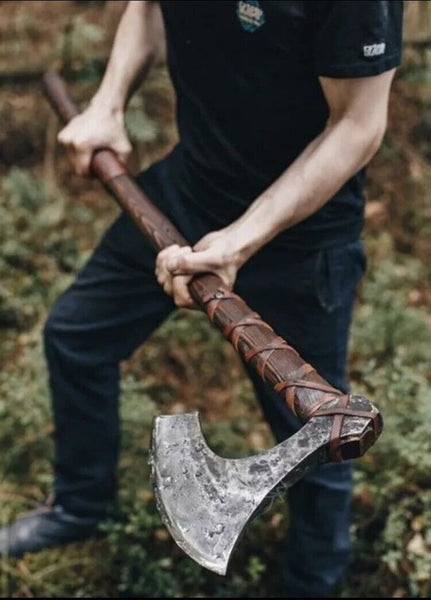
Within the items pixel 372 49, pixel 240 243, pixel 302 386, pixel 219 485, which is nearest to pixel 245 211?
pixel 240 243

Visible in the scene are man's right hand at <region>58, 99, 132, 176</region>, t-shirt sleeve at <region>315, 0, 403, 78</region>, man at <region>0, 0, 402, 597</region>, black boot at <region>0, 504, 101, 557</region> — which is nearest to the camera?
t-shirt sleeve at <region>315, 0, 403, 78</region>

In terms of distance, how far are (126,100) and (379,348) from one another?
162cm

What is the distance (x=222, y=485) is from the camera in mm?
1896

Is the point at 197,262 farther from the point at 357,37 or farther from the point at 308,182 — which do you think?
the point at 357,37

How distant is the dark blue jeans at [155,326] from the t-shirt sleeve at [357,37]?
0.62 m

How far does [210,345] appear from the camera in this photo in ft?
13.4

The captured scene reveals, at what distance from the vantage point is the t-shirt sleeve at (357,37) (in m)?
2.08

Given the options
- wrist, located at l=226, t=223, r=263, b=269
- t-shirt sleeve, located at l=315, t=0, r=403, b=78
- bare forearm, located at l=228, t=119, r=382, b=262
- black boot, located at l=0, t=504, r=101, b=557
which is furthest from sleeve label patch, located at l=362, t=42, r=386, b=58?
black boot, located at l=0, t=504, r=101, b=557

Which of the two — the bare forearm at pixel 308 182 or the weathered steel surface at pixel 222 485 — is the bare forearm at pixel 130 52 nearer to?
the bare forearm at pixel 308 182

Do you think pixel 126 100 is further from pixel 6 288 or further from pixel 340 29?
pixel 6 288

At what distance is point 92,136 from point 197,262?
76 cm

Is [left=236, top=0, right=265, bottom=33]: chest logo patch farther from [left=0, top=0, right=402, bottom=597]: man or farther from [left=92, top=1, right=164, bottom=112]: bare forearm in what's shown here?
[left=92, top=1, right=164, bottom=112]: bare forearm

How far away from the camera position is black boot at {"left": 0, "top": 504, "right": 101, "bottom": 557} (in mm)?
3213

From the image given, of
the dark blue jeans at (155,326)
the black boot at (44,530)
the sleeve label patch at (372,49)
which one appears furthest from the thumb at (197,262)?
the black boot at (44,530)
